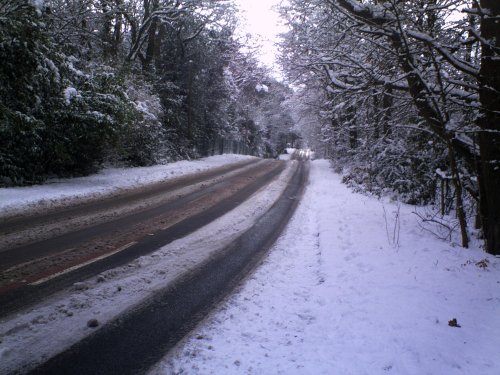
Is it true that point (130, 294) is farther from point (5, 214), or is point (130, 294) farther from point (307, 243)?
point (5, 214)

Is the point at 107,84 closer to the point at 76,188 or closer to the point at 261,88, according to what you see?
the point at 76,188

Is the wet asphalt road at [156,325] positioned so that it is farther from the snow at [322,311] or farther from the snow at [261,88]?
the snow at [261,88]

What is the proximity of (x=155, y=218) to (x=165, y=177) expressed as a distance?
6834 millimetres

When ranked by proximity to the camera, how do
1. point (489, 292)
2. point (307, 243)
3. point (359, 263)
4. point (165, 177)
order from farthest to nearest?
point (165, 177)
point (307, 243)
point (359, 263)
point (489, 292)

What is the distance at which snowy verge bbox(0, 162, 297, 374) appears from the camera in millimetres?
3553

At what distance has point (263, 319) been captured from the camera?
4613 millimetres

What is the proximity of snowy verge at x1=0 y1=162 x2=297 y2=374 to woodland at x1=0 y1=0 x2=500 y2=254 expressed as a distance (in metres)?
4.47

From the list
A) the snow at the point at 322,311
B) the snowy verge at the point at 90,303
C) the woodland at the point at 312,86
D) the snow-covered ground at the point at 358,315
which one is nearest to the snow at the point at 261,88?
the woodland at the point at 312,86

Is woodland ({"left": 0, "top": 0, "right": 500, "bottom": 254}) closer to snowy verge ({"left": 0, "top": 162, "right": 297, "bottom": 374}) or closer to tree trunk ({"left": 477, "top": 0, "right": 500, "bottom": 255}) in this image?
tree trunk ({"left": 477, "top": 0, "right": 500, "bottom": 255})

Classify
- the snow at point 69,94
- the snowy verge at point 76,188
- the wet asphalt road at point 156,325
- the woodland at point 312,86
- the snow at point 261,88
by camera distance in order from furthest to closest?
the snow at point 261,88, the snow at point 69,94, the snowy verge at point 76,188, the woodland at point 312,86, the wet asphalt road at point 156,325

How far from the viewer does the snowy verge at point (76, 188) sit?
349 inches

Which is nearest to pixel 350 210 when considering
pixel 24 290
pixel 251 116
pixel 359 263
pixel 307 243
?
pixel 307 243

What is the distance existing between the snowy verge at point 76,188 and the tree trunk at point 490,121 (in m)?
9.19

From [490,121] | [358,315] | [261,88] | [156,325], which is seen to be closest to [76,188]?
[156,325]
